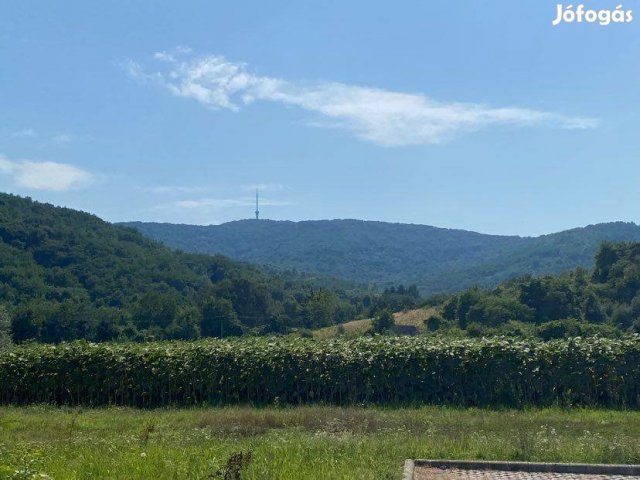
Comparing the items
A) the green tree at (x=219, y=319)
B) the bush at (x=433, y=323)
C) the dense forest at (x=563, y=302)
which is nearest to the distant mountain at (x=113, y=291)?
the green tree at (x=219, y=319)

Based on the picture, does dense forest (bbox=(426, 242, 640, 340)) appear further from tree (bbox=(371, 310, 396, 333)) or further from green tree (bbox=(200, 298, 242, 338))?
green tree (bbox=(200, 298, 242, 338))

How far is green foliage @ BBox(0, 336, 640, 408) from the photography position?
1894cm

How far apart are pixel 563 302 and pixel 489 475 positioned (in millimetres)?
37688

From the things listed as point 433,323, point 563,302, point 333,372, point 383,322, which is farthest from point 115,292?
point 333,372

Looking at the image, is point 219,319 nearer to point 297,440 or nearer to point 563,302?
point 563,302

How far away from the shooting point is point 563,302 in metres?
44.6

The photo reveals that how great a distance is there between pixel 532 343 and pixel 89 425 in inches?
473

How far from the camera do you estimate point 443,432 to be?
42.8 ft

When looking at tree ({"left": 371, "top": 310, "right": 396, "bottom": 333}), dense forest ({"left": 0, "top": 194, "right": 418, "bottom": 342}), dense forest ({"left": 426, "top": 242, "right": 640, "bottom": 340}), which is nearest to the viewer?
dense forest ({"left": 426, "top": 242, "right": 640, "bottom": 340})

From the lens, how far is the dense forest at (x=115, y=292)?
4969 cm

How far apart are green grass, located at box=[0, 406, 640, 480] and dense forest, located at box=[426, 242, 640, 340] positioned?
24.2m

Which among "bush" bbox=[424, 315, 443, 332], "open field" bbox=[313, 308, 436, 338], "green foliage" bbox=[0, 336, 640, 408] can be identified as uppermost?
"green foliage" bbox=[0, 336, 640, 408]

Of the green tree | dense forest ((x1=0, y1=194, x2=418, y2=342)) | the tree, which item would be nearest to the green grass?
dense forest ((x1=0, y1=194, x2=418, y2=342))

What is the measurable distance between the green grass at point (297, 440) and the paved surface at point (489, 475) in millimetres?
437
